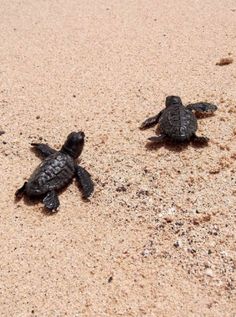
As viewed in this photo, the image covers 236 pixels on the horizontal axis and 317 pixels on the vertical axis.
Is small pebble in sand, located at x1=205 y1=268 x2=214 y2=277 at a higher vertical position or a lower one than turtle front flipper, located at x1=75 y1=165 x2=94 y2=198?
lower

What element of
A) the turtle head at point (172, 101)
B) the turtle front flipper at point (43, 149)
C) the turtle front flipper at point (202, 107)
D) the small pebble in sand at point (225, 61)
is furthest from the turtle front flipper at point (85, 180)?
the small pebble in sand at point (225, 61)

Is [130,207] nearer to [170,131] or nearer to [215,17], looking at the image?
[170,131]

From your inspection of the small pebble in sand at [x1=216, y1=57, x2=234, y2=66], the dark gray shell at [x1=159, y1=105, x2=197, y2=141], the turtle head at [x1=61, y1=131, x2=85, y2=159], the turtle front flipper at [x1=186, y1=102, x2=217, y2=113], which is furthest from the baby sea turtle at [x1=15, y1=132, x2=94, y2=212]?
the small pebble in sand at [x1=216, y1=57, x2=234, y2=66]

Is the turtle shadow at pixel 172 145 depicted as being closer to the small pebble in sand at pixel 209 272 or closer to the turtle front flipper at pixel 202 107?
the turtle front flipper at pixel 202 107

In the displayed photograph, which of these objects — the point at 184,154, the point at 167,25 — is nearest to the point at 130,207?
the point at 184,154

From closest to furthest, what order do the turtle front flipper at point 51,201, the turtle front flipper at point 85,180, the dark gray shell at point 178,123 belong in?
the turtle front flipper at point 51,201
the turtle front flipper at point 85,180
the dark gray shell at point 178,123

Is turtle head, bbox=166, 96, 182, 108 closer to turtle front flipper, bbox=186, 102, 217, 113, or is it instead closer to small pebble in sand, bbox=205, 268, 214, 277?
turtle front flipper, bbox=186, 102, 217, 113

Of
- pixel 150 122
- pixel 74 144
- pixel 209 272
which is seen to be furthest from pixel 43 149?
pixel 209 272
